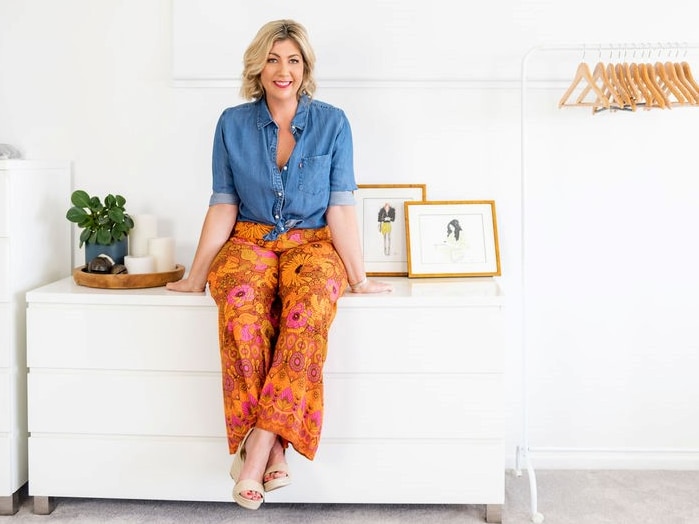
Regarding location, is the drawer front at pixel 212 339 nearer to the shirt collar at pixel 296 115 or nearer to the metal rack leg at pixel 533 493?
the metal rack leg at pixel 533 493

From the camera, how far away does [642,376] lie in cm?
295

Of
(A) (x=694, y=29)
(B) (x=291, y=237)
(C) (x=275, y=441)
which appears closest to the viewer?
(C) (x=275, y=441)

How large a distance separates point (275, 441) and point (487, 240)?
102 centimetres

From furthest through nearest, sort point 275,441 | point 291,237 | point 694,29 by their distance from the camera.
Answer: point 694,29
point 291,237
point 275,441

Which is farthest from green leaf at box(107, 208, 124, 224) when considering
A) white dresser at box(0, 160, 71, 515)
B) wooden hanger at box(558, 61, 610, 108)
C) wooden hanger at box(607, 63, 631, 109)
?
wooden hanger at box(607, 63, 631, 109)

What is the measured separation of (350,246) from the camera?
2.57 m

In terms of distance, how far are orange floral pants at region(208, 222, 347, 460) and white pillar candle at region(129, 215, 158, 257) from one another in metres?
0.40

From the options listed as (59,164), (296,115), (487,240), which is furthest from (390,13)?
(59,164)

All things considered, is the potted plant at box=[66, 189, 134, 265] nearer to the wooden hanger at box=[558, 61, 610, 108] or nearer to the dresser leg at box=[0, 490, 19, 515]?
the dresser leg at box=[0, 490, 19, 515]

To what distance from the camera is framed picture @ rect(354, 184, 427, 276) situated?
290cm

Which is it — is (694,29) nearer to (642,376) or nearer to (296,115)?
(642,376)

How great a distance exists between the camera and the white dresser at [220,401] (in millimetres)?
2482

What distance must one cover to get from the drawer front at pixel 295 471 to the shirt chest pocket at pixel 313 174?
706 millimetres

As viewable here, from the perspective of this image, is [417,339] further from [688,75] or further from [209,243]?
[688,75]
